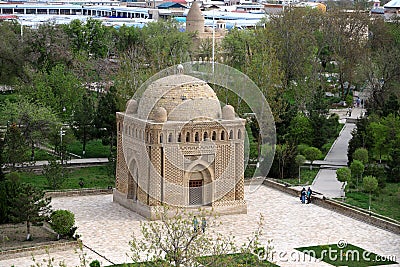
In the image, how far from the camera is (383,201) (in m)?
38.4

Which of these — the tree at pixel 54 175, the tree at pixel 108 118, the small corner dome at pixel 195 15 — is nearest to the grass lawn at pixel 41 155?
the tree at pixel 108 118

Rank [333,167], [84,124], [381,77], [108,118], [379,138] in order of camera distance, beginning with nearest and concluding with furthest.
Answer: [379,138], [333,167], [108,118], [84,124], [381,77]

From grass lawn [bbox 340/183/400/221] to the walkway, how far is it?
0.74m

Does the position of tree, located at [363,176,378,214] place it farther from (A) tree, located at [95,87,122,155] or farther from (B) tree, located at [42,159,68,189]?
(A) tree, located at [95,87,122,155]

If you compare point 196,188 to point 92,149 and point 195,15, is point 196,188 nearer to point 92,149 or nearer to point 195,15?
point 92,149

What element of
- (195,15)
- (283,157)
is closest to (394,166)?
(283,157)

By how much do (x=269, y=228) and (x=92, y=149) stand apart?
16822 mm

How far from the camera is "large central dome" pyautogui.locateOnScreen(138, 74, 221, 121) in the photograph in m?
34.9

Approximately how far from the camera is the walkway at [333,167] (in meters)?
39.9

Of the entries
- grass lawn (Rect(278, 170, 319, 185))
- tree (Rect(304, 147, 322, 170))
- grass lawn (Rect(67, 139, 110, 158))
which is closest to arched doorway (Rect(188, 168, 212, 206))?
grass lawn (Rect(278, 170, 319, 185))

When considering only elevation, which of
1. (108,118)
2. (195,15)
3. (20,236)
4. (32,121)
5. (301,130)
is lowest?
(20,236)

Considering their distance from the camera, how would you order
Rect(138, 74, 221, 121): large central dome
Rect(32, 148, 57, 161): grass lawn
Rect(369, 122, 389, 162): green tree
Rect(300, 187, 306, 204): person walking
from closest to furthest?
1. Rect(138, 74, 221, 121): large central dome
2. Rect(300, 187, 306, 204): person walking
3. Rect(369, 122, 389, 162): green tree
4. Rect(32, 148, 57, 161): grass lawn

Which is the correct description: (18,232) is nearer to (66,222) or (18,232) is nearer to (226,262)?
(66,222)

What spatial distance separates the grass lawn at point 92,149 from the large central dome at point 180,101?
11.7 m
